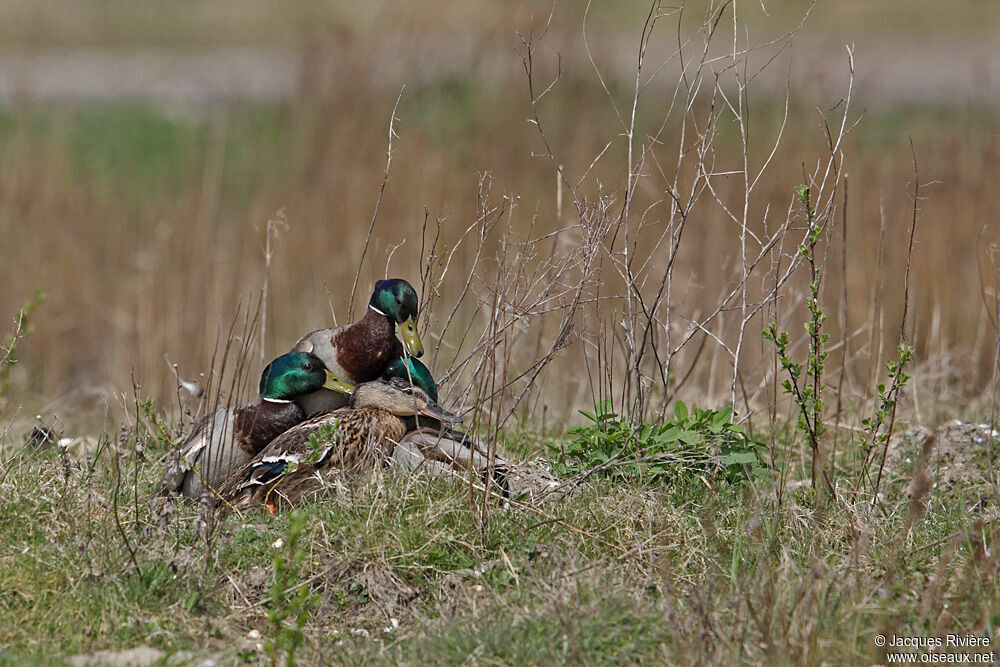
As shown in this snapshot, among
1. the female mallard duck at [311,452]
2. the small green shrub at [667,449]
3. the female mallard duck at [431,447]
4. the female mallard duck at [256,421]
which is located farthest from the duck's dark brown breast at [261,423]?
the small green shrub at [667,449]

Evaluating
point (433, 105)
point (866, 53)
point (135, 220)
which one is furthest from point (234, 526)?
point (866, 53)

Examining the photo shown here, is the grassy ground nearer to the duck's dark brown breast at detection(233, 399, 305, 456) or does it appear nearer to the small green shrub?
the small green shrub

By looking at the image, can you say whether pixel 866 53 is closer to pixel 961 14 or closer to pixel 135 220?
pixel 961 14

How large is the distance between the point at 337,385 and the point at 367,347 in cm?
21

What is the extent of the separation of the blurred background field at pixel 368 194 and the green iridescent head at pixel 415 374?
147cm

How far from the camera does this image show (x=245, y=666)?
320cm

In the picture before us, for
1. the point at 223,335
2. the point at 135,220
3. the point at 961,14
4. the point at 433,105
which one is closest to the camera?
the point at 223,335

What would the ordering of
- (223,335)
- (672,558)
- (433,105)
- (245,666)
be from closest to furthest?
(245,666)
(672,558)
(223,335)
(433,105)

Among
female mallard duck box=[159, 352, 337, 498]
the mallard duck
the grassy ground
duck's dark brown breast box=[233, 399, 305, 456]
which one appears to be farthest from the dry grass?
duck's dark brown breast box=[233, 399, 305, 456]

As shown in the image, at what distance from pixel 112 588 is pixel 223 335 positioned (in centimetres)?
428

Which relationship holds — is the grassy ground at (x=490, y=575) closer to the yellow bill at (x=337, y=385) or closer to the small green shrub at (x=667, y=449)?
the small green shrub at (x=667, y=449)

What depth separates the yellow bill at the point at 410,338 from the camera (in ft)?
14.8

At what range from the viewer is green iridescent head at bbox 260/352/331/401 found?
14.2ft

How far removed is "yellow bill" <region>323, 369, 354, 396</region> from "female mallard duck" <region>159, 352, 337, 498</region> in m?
0.01
